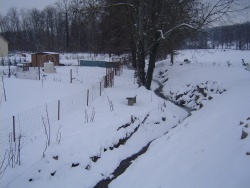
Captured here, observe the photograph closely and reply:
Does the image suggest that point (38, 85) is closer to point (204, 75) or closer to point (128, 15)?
point (128, 15)

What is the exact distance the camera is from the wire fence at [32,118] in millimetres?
8613

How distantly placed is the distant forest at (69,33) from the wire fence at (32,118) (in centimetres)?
707

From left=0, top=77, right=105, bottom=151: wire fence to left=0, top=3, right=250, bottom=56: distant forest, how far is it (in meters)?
7.07

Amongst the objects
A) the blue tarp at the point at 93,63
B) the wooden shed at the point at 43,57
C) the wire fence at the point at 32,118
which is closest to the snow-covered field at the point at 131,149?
the wire fence at the point at 32,118

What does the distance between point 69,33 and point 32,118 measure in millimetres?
73522

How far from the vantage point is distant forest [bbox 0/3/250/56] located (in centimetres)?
2005

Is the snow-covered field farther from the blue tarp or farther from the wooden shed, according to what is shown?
the wooden shed

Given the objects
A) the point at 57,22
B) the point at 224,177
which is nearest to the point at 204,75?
the point at 224,177

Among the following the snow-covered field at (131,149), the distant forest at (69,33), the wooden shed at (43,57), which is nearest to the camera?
the snow-covered field at (131,149)

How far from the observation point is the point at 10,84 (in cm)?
1783

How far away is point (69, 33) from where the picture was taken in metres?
80.9

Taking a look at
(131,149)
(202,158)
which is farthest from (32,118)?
(202,158)

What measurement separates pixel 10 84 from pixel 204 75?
1312cm

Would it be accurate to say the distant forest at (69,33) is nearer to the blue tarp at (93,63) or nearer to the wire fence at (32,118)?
the blue tarp at (93,63)
